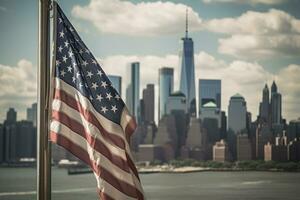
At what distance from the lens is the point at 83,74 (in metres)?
1.74

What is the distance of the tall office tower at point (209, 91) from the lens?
282 cm

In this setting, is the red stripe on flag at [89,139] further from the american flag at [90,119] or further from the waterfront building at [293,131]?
the waterfront building at [293,131]

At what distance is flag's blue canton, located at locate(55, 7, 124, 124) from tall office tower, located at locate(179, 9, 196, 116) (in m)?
1.15

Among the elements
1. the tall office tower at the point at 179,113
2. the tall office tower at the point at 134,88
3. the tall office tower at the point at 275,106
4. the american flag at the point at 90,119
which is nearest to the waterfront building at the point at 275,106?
the tall office tower at the point at 275,106

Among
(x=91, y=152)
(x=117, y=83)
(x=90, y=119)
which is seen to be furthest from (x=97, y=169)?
(x=117, y=83)

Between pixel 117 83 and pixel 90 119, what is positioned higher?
pixel 117 83

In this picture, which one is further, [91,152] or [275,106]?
[275,106]

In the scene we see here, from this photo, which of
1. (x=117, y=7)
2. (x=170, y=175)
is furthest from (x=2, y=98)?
(x=170, y=175)

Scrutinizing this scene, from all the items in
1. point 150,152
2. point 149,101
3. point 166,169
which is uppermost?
point 149,101

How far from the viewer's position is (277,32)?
2773 millimetres

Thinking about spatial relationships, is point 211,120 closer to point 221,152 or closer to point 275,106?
point 221,152

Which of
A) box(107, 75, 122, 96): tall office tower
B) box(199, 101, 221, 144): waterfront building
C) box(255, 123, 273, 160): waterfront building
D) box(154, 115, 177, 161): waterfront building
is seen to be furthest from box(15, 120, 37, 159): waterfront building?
box(255, 123, 273, 160): waterfront building

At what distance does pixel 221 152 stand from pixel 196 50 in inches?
25.0

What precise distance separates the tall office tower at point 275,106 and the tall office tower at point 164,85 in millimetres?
604
